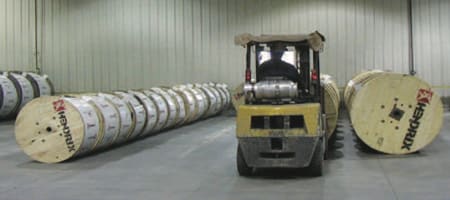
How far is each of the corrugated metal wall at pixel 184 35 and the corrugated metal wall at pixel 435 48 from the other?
3.41ft

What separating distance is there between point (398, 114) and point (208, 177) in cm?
373

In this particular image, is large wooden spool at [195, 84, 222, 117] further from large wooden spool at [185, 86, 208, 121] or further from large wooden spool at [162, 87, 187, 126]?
large wooden spool at [162, 87, 187, 126]

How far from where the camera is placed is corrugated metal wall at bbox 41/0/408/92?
2245 cm

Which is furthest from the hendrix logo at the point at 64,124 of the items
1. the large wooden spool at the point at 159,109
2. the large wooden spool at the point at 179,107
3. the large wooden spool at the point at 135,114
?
the large wooden spool at the point at 179,107

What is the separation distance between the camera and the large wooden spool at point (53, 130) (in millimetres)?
9930

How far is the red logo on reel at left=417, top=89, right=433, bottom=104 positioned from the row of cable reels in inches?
229

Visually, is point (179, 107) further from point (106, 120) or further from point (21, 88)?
point (21, 88)

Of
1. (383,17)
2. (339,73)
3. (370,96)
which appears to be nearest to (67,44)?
(339,73)

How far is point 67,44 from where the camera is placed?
2372cm

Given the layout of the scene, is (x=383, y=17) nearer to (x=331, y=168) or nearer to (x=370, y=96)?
(x=370, y=96)

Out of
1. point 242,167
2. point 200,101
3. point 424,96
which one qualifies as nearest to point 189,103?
point 200,101

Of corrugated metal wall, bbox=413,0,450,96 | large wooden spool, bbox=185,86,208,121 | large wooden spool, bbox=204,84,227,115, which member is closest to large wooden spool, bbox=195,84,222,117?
large wooden spool, bbox=204,84,227,115

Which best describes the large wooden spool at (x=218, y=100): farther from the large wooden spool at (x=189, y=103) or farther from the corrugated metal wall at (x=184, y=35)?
the large wooden spool at (x=189, y=103)

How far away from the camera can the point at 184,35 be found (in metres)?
23.3
